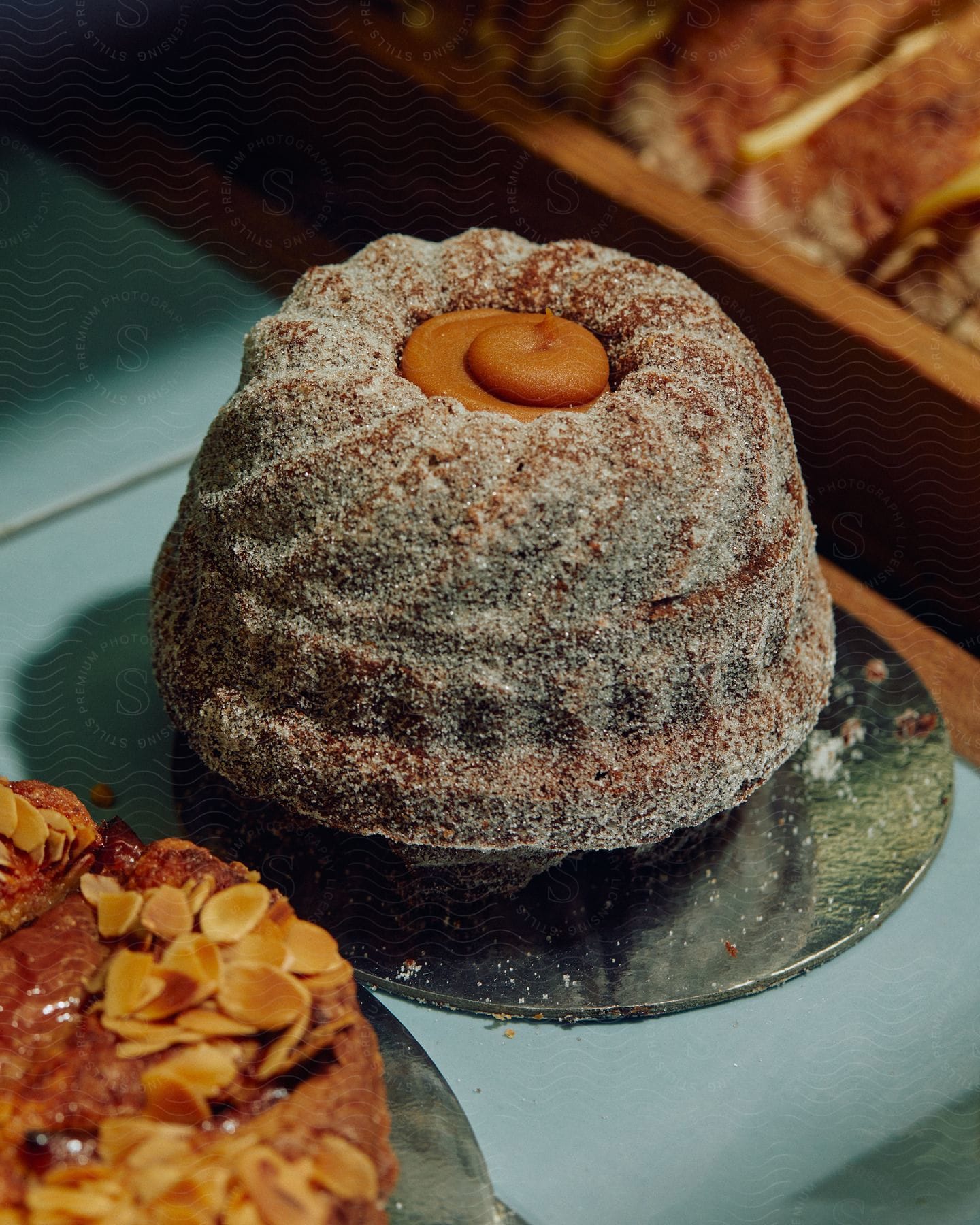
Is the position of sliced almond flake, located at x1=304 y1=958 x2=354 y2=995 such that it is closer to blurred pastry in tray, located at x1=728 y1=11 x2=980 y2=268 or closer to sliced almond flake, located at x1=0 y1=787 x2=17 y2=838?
sliced almond flake, located at x1=0 y1=787 x2=17 y2=838

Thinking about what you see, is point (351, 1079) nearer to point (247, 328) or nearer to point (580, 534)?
point (580, 534)

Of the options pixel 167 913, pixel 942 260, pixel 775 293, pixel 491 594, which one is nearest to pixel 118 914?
pixel 167 913

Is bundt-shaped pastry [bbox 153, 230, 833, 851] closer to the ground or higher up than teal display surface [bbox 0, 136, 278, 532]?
higher up

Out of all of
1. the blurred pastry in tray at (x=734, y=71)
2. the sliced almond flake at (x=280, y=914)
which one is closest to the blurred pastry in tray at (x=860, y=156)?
the blurred pastry in tray at (x=734, y=71)

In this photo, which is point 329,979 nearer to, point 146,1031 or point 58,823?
point 146,1031

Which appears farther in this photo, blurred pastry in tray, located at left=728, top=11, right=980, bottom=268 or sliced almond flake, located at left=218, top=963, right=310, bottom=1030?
blurred pastry in tray, located at left=728, top=11, right=980, bottom=268

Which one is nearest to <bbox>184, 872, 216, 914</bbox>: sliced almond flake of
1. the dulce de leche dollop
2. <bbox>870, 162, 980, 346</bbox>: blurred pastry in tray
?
the dulce de leche dollop

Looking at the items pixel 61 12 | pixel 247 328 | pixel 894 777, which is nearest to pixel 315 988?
pixel 894 777

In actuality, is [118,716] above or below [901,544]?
below
